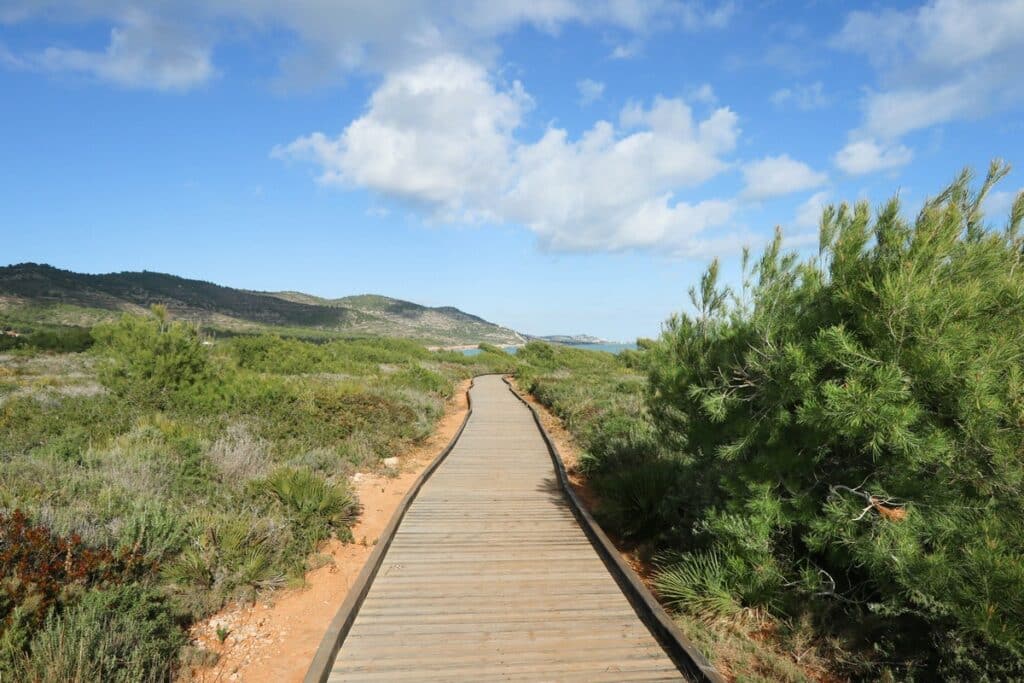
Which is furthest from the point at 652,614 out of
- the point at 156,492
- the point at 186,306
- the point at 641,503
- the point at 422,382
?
the point at 186,306

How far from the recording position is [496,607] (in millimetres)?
4871

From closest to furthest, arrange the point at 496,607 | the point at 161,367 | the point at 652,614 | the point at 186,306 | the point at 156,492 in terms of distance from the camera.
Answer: the point at 652,614
the point at 496,607
the point at 156,492
the point at 161,367
the point at 186,306

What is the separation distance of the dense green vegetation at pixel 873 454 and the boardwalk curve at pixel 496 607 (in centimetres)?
66

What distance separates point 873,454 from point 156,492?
8616 mm

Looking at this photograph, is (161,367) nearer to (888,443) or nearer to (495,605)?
(495,605)

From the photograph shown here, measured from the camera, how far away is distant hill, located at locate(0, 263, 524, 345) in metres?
65.1

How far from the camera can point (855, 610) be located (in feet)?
13.9

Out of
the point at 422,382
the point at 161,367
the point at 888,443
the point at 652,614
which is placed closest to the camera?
the point at 888,443

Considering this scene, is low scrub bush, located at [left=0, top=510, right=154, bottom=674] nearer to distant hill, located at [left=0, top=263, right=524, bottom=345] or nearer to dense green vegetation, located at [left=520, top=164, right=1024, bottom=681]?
dense green vegetation, located at [left=520, top=164, right=1024, bottom=681]

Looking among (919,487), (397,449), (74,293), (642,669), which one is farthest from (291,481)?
(74,293)

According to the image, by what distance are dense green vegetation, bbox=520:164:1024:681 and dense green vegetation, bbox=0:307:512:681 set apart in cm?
490

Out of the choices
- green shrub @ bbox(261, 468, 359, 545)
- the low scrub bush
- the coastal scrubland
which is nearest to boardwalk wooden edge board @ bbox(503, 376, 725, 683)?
the coastal scrubland

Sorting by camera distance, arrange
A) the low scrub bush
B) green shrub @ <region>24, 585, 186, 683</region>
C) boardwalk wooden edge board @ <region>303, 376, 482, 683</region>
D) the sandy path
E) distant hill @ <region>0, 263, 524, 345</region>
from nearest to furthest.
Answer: green shrub @ <region>24, 585, 186, 683</region>
the low scrub bush
boardwalk wooden edge board @ <region>303, 376, 482, 683</region>
the sandy path
distant hill @ <region>0, 263, 524, 345</region>

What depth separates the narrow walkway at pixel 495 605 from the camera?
3.92 metres
